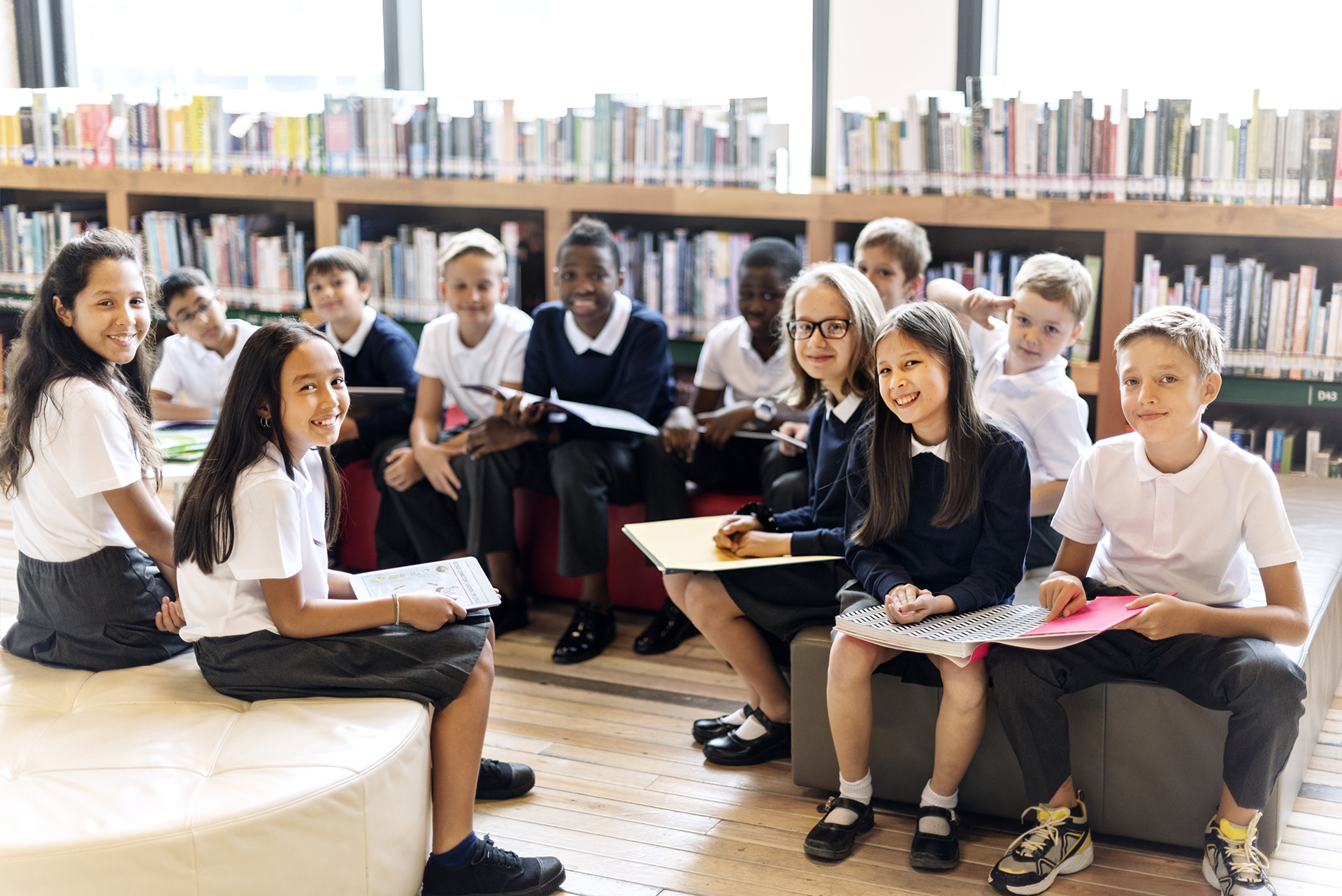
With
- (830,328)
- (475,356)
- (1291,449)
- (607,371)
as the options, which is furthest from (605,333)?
(1291,449)

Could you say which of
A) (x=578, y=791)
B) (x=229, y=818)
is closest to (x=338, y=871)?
(x=229, y=818)

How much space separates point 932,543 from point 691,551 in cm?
52

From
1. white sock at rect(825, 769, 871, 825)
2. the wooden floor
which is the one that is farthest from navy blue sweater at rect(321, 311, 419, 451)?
white sock at rect(825, 769, 871, 825)

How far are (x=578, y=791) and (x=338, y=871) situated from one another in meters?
0.69

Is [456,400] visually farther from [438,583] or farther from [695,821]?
[695,821]

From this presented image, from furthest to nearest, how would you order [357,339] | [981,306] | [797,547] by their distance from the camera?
[357,339]
[981,306]
[797,547]

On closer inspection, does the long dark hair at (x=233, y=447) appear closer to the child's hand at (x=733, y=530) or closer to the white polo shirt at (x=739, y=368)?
the child's hand at (x=733, y=530)

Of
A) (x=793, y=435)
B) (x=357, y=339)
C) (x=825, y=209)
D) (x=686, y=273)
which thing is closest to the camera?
(x=793, y=435)

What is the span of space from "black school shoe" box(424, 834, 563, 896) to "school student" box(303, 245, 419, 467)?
5.48 ft

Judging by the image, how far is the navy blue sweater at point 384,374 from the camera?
3496mm

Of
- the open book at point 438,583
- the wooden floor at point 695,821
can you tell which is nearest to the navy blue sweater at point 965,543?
the wooden floor at point 695,821

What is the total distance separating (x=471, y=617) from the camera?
2.07m

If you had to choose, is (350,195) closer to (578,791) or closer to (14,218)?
(14,218)

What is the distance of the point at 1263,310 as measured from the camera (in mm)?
3314
